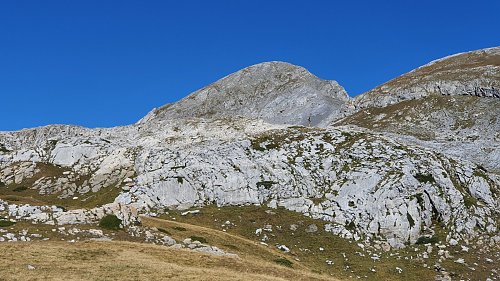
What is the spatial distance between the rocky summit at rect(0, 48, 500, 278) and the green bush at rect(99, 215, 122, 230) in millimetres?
844

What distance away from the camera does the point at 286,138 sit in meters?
91.3

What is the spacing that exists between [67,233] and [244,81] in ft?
502

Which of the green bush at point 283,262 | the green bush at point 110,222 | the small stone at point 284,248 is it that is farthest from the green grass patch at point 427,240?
the green bush at point 110,222

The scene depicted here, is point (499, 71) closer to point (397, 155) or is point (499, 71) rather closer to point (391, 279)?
point (397, 155)

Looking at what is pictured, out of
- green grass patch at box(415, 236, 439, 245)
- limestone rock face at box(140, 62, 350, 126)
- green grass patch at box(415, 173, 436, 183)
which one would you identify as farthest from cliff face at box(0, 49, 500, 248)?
limestone rock face at box(140, 62, 350, 126)

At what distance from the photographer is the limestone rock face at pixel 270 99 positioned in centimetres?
14849

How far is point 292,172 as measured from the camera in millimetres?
80062

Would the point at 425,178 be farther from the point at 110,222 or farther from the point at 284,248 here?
the point at 110,222

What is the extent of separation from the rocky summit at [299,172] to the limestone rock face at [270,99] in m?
24.0

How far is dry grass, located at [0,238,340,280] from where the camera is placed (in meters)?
31.1

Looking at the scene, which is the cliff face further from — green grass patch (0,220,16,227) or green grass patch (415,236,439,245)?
green grass patch (0,220,16,227)

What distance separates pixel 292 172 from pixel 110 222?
133ft

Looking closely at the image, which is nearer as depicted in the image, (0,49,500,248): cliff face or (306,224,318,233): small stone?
(306,224,318,233): small stone

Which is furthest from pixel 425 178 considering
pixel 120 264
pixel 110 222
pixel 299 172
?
pixel 120 264
